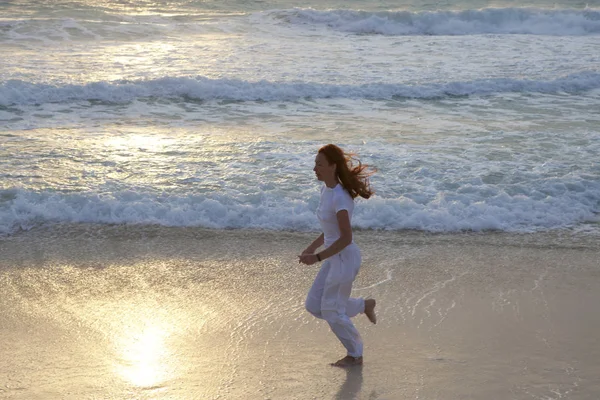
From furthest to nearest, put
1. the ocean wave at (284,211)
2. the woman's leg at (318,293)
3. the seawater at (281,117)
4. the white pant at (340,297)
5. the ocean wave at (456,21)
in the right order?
the ocean wave at (456,21) < the seawater at (281,117) < the ocean wave at (284,211) < the woman's leg at (318,293) < the white pant at (340,297)

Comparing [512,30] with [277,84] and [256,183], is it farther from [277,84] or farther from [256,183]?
[256,183]

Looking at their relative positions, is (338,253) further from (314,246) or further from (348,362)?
(348,362)

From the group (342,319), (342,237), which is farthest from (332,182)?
(342,319)

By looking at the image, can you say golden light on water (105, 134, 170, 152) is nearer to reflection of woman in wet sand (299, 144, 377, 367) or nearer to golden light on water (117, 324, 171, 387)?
golden light on water (117, 324, 171, 387)

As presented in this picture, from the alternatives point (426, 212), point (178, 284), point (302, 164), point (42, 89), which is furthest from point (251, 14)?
point (178, 284)

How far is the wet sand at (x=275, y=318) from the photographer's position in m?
4.85

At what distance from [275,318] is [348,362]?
38.6 inches

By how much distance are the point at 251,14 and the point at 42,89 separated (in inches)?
500

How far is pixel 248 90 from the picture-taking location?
15891 mm

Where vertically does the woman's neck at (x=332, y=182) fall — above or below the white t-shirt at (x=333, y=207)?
above

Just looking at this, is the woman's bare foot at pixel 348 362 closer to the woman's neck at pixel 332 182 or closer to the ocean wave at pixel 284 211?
the woman's neck at pixel 332 182

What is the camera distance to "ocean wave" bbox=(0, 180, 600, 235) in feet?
27.6

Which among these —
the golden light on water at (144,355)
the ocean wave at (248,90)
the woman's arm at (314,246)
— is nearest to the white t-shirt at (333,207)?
the woman's arm at (314,246)

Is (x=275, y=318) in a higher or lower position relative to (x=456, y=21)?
lower
